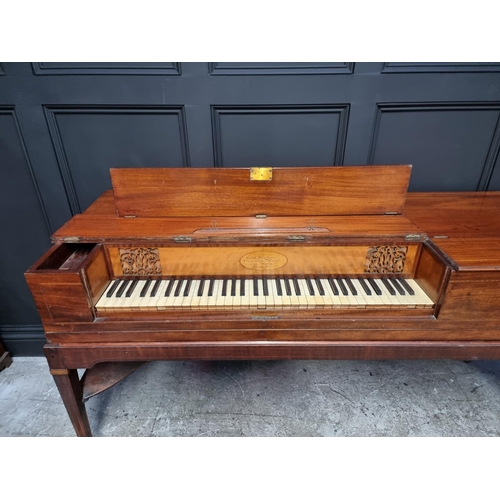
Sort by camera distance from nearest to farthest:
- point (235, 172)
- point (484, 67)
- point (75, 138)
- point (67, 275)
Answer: point (67, 275) < point (235, 172) < point (484, 67) < point (75, 138)

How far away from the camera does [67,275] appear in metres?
1.07

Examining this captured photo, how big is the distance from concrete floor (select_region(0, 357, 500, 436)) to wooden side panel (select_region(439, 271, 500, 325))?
86 centimetres

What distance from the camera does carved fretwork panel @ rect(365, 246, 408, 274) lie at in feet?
4.21

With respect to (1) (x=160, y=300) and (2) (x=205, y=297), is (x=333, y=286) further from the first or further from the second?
(1) (x=160, y=300)

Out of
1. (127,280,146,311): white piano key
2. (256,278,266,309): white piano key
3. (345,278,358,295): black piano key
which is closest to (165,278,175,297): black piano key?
(127,280,146,311): white piano key

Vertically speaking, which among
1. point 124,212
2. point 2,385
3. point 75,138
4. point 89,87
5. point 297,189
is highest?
point 89,87

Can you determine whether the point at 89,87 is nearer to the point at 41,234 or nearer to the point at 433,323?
the point at 41,234

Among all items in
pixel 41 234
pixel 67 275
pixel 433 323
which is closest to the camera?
pixel 67 275

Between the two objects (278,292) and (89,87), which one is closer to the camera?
(278,292)

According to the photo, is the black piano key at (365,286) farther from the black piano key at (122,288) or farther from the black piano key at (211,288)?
the black piano key at (122,288)

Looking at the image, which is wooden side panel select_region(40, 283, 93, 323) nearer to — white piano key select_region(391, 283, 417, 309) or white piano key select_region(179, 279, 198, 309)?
white piano key select_region(179, 279, 198, 309)

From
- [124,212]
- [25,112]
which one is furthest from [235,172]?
[25,112]

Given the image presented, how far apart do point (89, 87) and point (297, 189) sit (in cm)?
128

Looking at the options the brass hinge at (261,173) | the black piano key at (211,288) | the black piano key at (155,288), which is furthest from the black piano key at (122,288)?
the brass hinge at (261,173)
